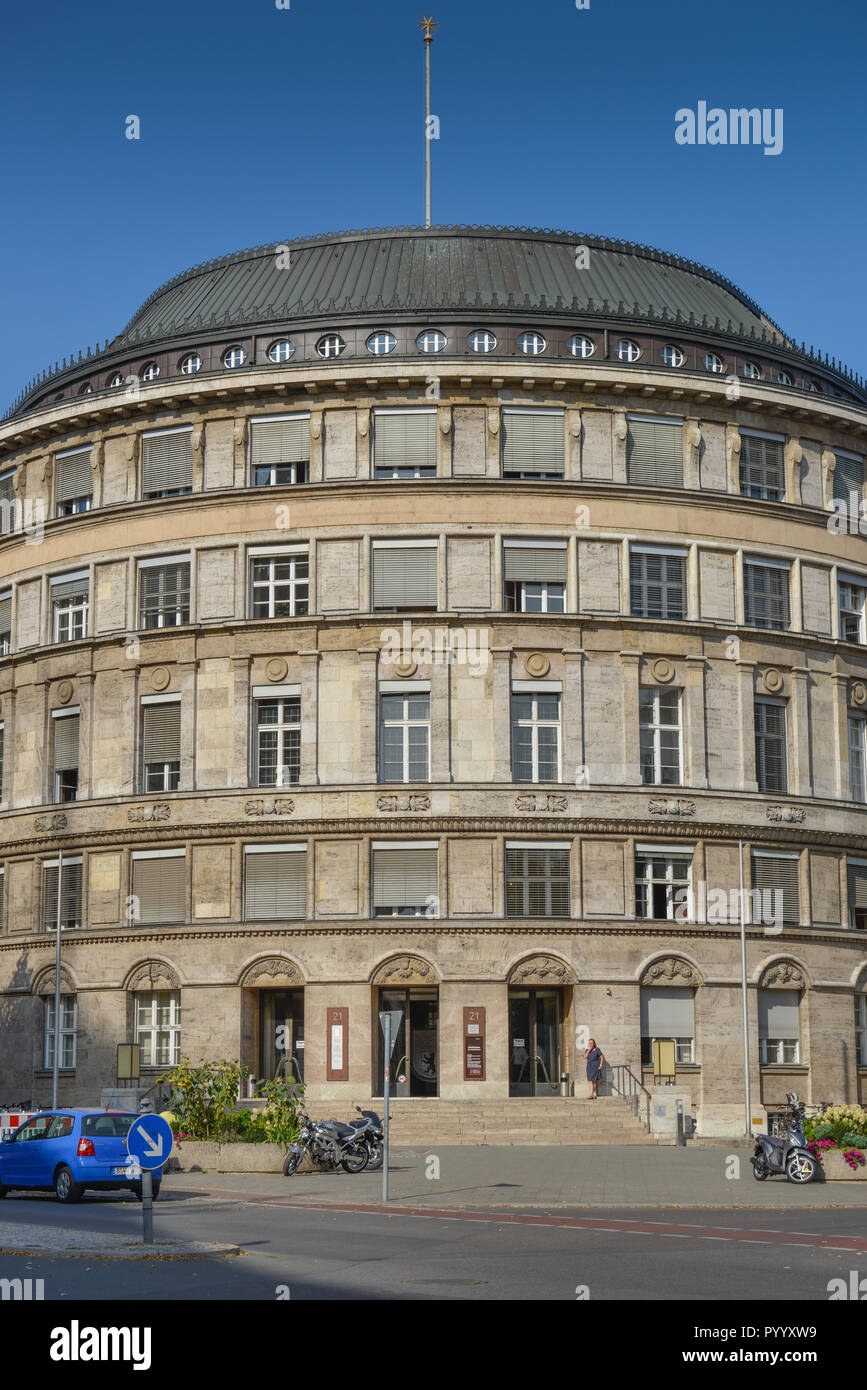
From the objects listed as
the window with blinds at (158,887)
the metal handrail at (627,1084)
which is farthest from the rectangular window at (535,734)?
the window with blinds at (158,887)

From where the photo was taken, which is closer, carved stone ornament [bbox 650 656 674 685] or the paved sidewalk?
the paved sidewalk

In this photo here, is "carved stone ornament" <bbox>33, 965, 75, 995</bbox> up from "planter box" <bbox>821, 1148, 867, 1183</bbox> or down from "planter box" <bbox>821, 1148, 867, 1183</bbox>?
up

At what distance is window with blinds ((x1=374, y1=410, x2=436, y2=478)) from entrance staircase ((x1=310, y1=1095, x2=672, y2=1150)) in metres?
18.1

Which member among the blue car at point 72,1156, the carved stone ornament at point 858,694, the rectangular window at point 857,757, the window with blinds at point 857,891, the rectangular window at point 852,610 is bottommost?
the blue car at point 72,1156

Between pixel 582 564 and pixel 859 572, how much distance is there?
32.9 feet

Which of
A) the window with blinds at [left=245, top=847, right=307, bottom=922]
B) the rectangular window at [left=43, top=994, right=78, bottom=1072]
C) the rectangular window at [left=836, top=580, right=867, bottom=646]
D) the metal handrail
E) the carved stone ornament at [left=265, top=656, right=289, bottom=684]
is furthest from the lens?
the rectangular window at [left=836, top=580, right=867, bottom=646]

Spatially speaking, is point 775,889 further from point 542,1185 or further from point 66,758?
point 542,1185

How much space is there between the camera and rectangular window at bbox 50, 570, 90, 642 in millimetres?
55531

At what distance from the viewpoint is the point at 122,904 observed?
171ft

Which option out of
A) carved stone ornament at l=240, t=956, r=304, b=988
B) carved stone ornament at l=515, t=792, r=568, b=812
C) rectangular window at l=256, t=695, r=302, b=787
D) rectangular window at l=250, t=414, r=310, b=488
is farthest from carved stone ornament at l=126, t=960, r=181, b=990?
rectangular window at l=250, t=414, r=310, b=488

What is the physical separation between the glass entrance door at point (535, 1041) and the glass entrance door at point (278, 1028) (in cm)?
588

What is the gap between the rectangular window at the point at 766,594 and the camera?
53719mm

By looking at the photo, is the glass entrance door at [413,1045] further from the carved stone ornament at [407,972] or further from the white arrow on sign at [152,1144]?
the white arrow on sign at [152,1144]

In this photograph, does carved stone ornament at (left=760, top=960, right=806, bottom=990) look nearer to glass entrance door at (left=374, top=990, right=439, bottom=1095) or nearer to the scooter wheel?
glass entrance door at (left=374, top=990, right=439, bottom=1095)
